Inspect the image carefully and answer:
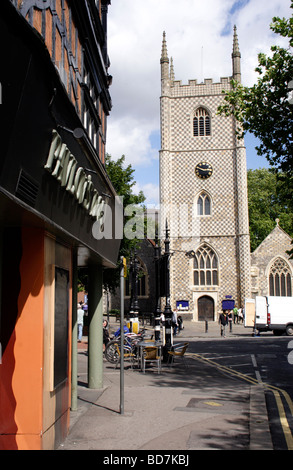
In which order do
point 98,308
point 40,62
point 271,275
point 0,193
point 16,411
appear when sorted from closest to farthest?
1. point 0,193
2. point 40,62
3. point 16,411
4. point 98,308
5. point 271,275

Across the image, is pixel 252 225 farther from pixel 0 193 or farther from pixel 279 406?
pixel 0 193

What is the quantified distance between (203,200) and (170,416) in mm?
39530

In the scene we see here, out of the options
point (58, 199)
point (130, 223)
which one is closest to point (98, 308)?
point (58, 199)

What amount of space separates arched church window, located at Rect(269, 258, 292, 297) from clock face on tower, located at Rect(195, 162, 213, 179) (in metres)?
10.7

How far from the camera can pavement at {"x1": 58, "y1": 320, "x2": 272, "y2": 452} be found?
6.89 metres

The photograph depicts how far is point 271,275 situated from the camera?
4716 cm

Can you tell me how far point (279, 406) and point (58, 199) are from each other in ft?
21.3

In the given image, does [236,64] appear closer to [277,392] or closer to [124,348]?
[124,348]

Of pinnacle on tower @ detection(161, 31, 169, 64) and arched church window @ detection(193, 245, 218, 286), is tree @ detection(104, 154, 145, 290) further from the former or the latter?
pinnacle on tower @ detection(161, 31, 169, 64)

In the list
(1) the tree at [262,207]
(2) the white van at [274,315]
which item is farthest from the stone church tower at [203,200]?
(1) the tree at [262,207]

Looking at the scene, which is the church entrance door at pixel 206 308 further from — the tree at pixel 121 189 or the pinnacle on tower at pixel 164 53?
the pinnacle on tower at pixel 164 53

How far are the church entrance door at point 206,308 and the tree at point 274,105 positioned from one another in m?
31.5

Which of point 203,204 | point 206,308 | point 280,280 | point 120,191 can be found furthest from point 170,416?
point 280,280

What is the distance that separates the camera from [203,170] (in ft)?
155
